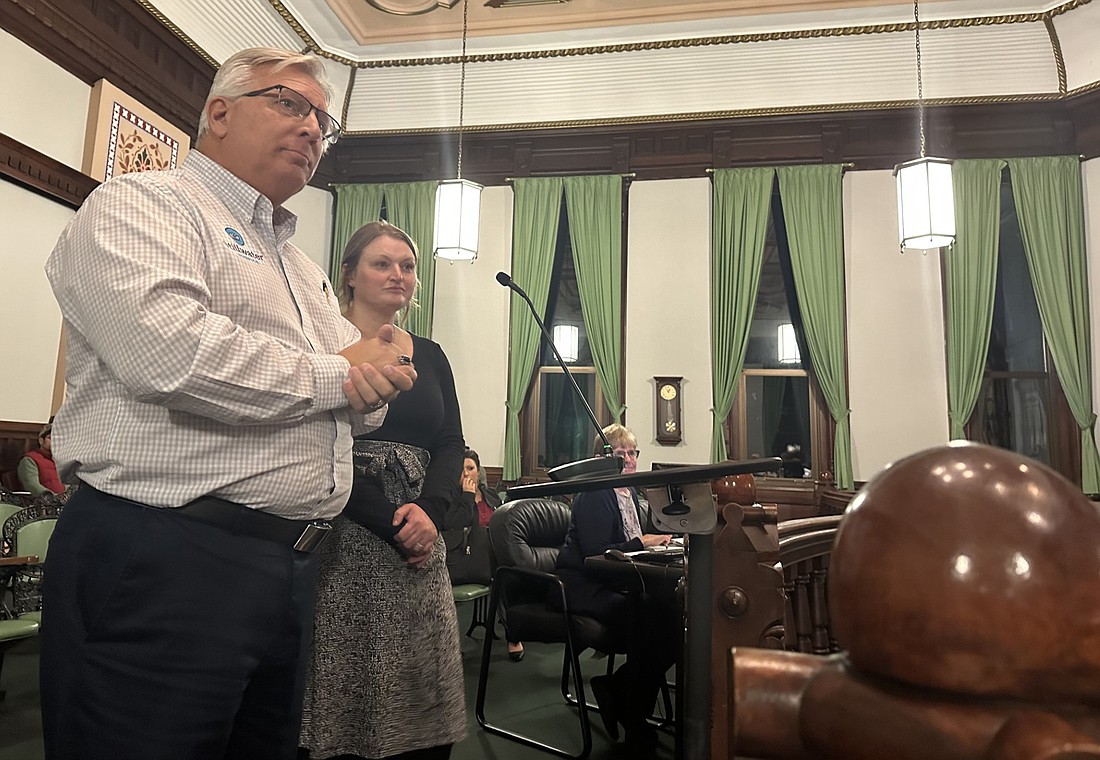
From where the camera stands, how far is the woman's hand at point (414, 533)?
1554 mm

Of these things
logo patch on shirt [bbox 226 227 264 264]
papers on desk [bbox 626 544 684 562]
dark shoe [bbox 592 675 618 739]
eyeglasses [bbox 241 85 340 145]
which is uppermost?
eyeglasses [bbox 241 85 340 145]

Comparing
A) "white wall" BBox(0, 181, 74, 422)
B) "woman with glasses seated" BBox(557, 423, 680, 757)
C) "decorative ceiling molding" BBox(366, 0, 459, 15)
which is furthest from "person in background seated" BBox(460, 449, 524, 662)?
"decorative ceiling molding" BBox(366, 0, 459, 15)

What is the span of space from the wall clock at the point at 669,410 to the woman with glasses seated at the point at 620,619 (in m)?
3.47

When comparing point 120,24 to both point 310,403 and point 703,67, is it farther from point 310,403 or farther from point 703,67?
point 310,403

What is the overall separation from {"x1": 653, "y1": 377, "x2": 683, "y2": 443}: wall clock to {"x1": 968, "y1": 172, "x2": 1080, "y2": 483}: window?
2463mm

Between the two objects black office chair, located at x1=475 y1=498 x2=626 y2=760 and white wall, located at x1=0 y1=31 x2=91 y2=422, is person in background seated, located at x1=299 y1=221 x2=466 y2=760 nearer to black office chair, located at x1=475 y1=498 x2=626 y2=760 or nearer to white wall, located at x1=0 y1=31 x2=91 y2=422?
black office chair, located at x1=475 y1=498 x2=626 y2=760

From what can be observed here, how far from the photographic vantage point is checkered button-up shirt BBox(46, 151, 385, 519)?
982 millimetres

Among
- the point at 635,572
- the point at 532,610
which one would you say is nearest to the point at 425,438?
the point at 635,572

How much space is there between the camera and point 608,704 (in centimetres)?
286

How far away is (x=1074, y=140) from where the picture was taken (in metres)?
6.35

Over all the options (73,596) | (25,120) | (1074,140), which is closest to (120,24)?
(25,120)

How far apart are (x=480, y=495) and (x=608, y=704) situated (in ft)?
8.60

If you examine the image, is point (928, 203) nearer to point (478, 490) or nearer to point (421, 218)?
point (478, 490)

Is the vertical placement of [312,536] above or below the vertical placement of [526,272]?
below
